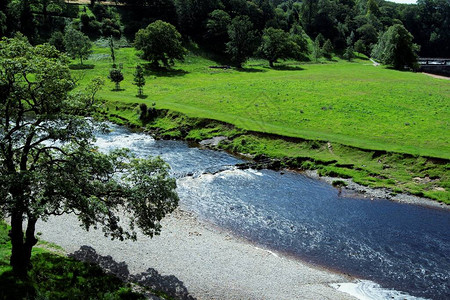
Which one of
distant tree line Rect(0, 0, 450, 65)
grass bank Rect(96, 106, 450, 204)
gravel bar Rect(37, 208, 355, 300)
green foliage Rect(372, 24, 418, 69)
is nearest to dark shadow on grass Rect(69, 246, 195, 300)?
gravel bar Rect(37, 208, 355, 300)

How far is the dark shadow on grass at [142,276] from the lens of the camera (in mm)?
26188

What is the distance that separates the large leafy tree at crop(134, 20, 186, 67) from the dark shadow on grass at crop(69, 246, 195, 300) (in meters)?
90.7

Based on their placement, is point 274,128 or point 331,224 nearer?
point 331,224

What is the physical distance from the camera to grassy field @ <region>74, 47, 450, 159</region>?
191 feet

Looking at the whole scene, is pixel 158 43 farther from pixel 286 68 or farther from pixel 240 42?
pixel 286 68

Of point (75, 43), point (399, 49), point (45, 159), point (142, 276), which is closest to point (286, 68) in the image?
point (399, 49)

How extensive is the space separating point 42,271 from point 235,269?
548 inches

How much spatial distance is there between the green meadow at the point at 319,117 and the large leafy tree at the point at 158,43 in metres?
6.00

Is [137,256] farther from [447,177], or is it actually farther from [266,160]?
[447,177]

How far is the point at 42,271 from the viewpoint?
2486 cm

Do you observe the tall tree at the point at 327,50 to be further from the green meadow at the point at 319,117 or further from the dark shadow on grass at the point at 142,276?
the dark shadow on grass at the point at 142,276

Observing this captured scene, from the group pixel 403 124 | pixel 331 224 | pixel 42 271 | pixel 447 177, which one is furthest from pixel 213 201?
pixel 403 124

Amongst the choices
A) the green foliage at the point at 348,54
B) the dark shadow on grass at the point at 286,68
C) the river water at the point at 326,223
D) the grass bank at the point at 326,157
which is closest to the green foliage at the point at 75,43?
the grass bank at the point at 326,157

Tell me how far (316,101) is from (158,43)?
5676 cm
